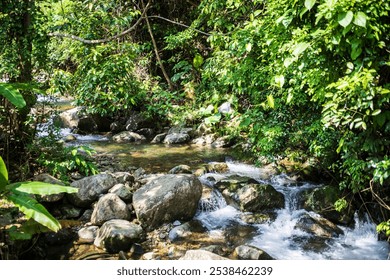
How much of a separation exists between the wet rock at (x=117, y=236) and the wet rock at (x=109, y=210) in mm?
361

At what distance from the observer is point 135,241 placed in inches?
192

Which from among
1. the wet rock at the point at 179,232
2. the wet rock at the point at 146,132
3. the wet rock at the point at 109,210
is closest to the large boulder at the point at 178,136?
the wet rock at the point at 146,132

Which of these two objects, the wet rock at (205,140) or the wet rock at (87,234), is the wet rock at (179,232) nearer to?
the wet rock at (87,234)

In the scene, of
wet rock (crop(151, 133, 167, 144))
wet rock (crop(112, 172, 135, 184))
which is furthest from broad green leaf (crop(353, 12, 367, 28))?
wet rock (crop(151, 133, 167, 144))

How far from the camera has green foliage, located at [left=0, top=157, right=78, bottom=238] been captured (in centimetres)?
254

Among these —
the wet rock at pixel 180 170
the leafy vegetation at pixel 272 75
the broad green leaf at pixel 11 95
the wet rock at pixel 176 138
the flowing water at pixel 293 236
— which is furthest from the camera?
the wet rock at pixel 176 138

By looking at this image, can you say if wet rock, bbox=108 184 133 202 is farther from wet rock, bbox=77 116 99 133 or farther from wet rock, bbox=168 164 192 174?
wet rock, bbox=77 116 99 133

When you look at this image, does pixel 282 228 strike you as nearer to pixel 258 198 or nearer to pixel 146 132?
pixel 258 198

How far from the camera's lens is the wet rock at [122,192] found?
5.88 m

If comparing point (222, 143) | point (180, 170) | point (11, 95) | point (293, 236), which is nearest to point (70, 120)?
point (222, 143)

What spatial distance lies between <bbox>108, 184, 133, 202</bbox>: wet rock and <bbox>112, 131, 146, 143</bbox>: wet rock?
4.51 meters
